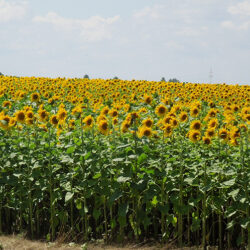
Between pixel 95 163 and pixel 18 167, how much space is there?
1512 mm

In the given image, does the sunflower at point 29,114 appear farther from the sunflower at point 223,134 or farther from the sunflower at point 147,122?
the sunflower at point 223,134

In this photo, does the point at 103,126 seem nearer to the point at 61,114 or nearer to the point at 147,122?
the point at 147,122

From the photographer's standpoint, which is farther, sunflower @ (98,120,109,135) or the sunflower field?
sunflower @ (98,120,109,135)

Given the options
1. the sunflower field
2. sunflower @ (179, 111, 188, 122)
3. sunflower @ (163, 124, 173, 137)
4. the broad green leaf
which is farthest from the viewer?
sunflower @ (179, 111, 188, 122)

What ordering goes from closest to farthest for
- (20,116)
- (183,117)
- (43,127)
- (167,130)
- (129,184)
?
(129,184)
(167,130)
(20,116)
(183,117)
(43,127)

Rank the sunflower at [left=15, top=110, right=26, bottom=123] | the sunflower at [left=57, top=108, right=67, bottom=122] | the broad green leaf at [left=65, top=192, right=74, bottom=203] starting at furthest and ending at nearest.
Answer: the sunflower at [left=15, top=110, right=26, bottom=123] → the sunflower at [left=57, top=108, right=67, bottom=122] → the broad green leaf at [left=65, top=192, right=74, bottom=203]

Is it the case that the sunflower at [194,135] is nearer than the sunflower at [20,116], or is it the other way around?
the sunflower at [194,135]

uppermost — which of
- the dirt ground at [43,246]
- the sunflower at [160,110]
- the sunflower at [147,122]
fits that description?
the sunflower at [160,110]

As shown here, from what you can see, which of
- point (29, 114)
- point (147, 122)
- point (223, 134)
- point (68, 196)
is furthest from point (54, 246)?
point (223, 134)

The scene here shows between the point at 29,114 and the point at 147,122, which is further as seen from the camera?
the point at 29,114

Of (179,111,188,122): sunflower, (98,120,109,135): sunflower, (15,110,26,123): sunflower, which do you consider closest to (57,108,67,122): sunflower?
(15,110,26,123): sunflower

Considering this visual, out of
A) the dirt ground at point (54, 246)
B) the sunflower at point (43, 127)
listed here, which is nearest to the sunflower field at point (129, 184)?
the dirt ground at point (54, 246)

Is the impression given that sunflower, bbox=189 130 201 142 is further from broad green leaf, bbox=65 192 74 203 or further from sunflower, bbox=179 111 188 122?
broad green leaf, bbox=65 192 74 203

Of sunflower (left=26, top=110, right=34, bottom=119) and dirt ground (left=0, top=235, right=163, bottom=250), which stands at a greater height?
sunflower (left=26, top=110, right=34, bottom=119)
